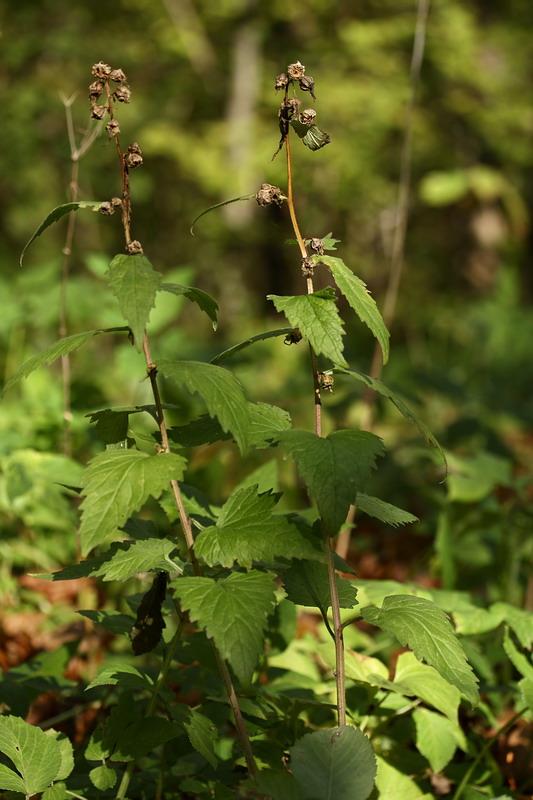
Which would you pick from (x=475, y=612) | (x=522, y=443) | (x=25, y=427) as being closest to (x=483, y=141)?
(x=522, y=443)

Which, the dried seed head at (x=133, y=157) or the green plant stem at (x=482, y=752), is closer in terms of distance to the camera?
the dried seed head at (x=133, y=157)

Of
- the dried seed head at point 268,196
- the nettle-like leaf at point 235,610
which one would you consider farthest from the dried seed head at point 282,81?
the nettle-like leaf at point 235,610

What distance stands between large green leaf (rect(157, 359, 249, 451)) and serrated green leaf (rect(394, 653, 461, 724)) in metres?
0.59

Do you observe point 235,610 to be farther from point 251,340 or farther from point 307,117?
point 307,117

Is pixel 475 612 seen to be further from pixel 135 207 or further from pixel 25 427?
pixel 135 207

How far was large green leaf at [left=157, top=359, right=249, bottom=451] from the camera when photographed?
38.3 inches

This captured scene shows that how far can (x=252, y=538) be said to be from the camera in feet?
3.39

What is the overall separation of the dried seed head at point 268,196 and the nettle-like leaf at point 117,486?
0.36 metres

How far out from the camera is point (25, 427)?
8.63ft

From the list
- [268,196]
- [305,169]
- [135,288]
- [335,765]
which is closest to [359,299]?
[268,196]

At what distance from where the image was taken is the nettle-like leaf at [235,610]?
0.91 meters

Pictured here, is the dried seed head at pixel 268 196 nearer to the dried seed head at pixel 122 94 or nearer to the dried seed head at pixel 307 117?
the dried seed head at pixel 307 117

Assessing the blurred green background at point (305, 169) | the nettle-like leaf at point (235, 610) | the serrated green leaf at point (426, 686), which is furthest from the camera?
the blurred green background at point (305, 169)

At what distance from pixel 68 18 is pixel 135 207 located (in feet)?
8.96
